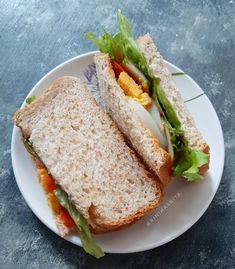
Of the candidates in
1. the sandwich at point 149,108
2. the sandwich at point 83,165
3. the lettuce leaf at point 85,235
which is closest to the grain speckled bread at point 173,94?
the sandwich at point 149,108

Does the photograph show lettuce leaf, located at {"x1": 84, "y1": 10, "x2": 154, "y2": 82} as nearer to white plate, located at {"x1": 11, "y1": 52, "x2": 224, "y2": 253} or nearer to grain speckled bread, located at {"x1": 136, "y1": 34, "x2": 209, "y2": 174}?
grain speckled bread, located at {"x1": 136, "y1": 34, "x2": 209, "y2": 174}

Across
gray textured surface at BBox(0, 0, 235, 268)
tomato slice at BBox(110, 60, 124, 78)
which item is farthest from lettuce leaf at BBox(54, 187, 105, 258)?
tomato slice at BBox(110, 60, 124, 78)

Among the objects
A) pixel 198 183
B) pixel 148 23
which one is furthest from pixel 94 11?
pixel 198 183

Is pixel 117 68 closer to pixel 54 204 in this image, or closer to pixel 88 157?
pixel 88 157

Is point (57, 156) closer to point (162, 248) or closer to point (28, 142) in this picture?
point (28, 142)

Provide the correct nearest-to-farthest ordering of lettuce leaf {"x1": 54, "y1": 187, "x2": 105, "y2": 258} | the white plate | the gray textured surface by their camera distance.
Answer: lettuce leaf {"x1": 54, "y1": 187, "x2": 105, "y2": 258}
the white plate
the gray textured surface

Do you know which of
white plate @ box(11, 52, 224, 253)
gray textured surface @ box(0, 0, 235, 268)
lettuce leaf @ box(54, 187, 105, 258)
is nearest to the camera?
lettuce leaf @ box(54, 187, 105, 258)

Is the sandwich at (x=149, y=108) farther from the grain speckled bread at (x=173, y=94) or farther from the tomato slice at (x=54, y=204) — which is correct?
the tomato slice at (x=54, y=204)

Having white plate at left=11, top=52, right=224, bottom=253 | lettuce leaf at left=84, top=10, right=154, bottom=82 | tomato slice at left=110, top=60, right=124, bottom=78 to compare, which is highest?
lettuce leaf at left=84, top=10, right=154, bottom=82

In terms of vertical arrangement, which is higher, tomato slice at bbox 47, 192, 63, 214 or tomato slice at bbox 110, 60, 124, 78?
tomato slice at bbox 110, 60, 124, 78
